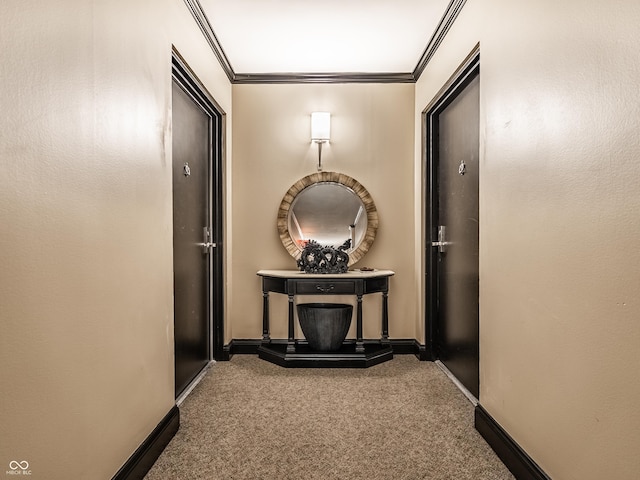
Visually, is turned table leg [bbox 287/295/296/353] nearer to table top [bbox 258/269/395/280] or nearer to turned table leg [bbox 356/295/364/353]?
table top [bbox 258/269/395/280]

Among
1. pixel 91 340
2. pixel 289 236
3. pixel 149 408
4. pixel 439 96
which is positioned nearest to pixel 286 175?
pixel 289 236

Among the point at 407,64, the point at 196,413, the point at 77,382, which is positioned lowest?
the point at 196,413

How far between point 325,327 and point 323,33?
6.93ft

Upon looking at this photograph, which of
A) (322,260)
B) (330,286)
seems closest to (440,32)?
(322,260)

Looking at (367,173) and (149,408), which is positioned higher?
(367,173)

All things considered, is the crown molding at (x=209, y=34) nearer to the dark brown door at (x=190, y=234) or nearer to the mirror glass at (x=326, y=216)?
the dark brown door at (x=190, y=234)

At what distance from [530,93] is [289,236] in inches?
95.9

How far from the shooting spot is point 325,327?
→ 11.4 ft

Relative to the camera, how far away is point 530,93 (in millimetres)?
1737

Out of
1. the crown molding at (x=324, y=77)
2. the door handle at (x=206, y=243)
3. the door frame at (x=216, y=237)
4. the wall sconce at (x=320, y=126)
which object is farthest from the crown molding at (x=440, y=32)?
the door handle at (x=206, y=243)

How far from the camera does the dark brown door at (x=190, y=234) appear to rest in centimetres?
273

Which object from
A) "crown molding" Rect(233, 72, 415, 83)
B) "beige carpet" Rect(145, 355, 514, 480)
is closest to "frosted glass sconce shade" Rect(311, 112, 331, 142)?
"crown molding" Rect(233, 72, 415, 83)

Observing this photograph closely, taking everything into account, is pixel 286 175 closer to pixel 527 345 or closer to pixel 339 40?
pixel 339 40

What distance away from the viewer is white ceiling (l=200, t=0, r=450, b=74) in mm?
2762
